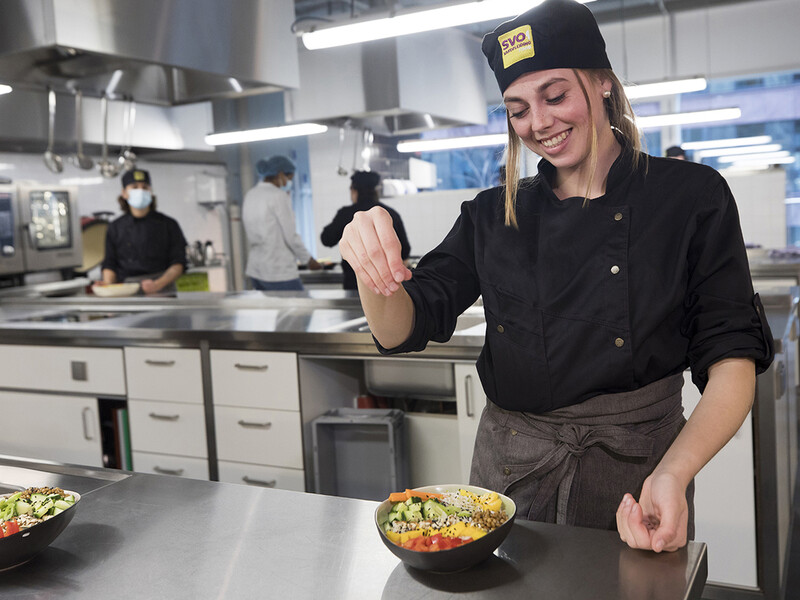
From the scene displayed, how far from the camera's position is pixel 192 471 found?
314 centimetres

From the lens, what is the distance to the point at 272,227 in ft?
18.6

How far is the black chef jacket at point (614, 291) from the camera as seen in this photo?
1.17m

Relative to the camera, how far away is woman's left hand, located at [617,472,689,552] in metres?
0.95

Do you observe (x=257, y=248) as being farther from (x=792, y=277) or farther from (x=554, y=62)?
(x=554, y=62)

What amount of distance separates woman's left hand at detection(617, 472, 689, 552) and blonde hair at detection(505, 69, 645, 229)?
504mm

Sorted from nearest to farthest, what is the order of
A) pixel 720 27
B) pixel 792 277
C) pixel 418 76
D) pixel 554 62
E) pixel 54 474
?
pixel 554 62 < pixel 54 474 < pixel 792 277 < pixel 418 76 < pixel 720 27

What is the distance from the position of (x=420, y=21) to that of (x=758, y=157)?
668 centimetres

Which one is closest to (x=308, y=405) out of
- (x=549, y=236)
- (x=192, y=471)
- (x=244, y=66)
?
(x=192, y=471)

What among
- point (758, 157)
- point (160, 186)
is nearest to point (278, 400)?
point (160, 186)

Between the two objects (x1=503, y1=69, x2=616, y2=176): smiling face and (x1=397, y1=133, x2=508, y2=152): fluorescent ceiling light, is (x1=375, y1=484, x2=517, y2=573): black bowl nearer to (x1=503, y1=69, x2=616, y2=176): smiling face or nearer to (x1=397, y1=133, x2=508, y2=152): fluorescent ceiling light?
(x1=503, y1=69, x2=616, y2=176): smiling face

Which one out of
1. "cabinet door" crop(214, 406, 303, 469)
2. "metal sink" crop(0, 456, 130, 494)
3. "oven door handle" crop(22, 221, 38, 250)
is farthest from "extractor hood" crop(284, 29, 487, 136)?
"metal sink" crop(0, 456, 130, 494)

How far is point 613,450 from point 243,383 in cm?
201

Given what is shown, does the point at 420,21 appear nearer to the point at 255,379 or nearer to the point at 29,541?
the point at 255,379

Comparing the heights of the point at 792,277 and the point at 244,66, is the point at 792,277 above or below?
below
